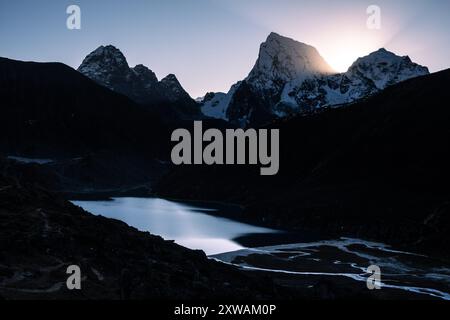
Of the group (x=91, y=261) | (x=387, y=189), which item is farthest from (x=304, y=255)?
(x=387, y=189)

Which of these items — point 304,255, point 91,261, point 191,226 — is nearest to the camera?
point 91,261

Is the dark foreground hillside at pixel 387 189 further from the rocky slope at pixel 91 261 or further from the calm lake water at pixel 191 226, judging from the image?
the rocky slope at pixel 91 261

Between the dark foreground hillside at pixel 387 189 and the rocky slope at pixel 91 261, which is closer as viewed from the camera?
the rocky slope at pixel 91 261

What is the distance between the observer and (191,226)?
151 metres

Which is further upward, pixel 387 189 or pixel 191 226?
pixel 387 189

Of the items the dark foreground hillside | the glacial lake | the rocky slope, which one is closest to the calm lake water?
the glacial lake

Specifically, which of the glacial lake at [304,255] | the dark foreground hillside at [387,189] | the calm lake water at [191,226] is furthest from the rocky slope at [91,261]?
the dark foreground hillside at [387,189]

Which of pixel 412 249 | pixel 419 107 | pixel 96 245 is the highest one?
pixel 419 107

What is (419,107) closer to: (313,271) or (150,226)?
(150,226)

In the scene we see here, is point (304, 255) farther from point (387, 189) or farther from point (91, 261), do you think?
point (387, 189)

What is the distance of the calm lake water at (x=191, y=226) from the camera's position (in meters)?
123

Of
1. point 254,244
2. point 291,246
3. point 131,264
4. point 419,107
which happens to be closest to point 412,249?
point 291,246

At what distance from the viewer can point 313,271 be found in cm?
9044
